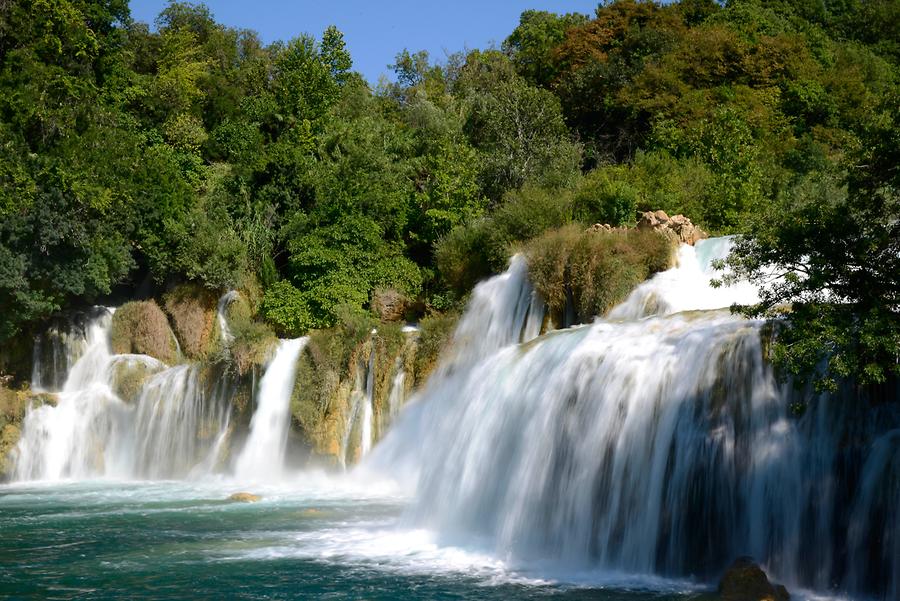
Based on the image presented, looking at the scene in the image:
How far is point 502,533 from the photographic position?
1650 centimetres

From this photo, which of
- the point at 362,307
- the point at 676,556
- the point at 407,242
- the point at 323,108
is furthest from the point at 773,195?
the point at 676,556

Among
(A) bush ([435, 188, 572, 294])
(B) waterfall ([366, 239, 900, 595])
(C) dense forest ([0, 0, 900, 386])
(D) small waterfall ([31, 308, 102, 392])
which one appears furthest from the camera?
(D) small waterfall ([31, 308, 102, 392])

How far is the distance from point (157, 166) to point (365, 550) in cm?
2257

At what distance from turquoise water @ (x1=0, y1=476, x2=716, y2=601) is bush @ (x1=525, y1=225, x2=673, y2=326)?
21.2ft

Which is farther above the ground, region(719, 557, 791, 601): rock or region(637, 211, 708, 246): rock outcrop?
region(637, 211, 708, 246): rock outcrop

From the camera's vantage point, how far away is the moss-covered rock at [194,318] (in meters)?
32.1

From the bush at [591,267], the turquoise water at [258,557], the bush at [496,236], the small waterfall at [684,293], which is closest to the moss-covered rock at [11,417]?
the turquoise water at [258,557]

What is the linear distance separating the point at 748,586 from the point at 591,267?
12.8 metres

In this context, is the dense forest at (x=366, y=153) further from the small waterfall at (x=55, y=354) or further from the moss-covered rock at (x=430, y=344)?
the moss-covered rock at (x=430, y=344)

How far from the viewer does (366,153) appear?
35.9m

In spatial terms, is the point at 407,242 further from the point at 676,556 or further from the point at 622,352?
the point at 676,556

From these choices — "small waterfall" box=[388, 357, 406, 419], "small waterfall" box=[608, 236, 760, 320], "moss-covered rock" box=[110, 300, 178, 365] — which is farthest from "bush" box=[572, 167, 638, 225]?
"moss-covered rock" box=[110, 300, 178, 365]

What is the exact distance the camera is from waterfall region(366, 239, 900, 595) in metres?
13.1

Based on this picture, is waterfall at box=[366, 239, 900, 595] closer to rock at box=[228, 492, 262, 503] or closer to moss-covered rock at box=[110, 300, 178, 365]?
rock at box=[228, 492, 262, 503]
